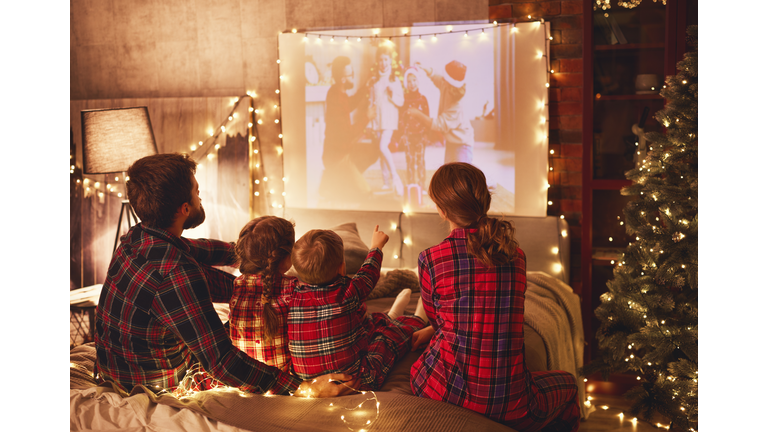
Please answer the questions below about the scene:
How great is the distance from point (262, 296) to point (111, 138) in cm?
213

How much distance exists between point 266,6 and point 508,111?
1.87m

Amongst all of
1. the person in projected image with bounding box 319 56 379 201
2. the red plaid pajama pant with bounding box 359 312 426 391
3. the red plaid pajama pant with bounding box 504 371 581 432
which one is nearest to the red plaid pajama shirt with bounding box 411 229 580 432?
the red plaid pajama pant with bounding box 504 371 581 432

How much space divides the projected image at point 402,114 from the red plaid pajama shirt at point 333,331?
6.11 feet

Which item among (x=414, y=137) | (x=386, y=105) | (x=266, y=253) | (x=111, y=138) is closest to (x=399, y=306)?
(x=266, y=253)

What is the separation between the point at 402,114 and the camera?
3.62 metres

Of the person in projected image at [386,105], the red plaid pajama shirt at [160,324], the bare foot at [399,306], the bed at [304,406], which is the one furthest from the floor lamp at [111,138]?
the bare foot at [399,306]

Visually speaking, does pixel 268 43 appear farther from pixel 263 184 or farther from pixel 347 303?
pixel 347 303

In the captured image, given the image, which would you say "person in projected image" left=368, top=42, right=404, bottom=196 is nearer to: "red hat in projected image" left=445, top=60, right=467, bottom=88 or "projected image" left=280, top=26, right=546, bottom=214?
"projected image" left=280, top=26, right=546, bottom=214

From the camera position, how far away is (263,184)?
404cm

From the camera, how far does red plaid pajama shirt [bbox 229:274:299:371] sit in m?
1.85

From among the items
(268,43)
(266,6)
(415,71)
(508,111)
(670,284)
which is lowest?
(670,284)

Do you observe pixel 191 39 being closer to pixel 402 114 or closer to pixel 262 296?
pixel 402 114

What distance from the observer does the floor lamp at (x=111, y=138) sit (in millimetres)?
3344
